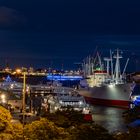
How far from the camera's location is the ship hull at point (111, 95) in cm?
9569

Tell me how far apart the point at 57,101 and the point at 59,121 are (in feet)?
103

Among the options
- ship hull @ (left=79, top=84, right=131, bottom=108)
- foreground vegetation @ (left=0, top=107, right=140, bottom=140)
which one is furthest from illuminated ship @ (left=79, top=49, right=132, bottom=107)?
foreground vegetation @ (left=0, top=107, right=140, bottom=140)

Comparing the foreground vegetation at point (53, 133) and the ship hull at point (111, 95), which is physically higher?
the ship hull at point (111, 95)

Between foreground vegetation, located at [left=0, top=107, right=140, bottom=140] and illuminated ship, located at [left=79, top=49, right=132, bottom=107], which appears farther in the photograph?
illuminated ship, located at [left=79, top=49, right=132, bottom=107]

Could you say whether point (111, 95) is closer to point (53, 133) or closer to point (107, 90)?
point (107, 90)

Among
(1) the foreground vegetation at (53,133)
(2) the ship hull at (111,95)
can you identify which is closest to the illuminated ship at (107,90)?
(2) the ship hull at (111,95)

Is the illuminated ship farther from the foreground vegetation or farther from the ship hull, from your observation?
the foreground vegetation

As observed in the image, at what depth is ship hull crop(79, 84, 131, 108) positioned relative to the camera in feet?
314

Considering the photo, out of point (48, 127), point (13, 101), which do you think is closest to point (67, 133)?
point (48, 127)

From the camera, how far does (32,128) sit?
18.8 meters

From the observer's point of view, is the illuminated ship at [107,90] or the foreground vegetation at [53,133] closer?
the foreground vegetation at [53,133]

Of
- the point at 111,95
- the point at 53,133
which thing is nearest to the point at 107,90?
the point at 111,95

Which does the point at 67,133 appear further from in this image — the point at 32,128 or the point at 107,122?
the point at 107,122

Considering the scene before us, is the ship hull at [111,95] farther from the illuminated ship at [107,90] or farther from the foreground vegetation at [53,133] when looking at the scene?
the foreground vegetation at [53,133]
